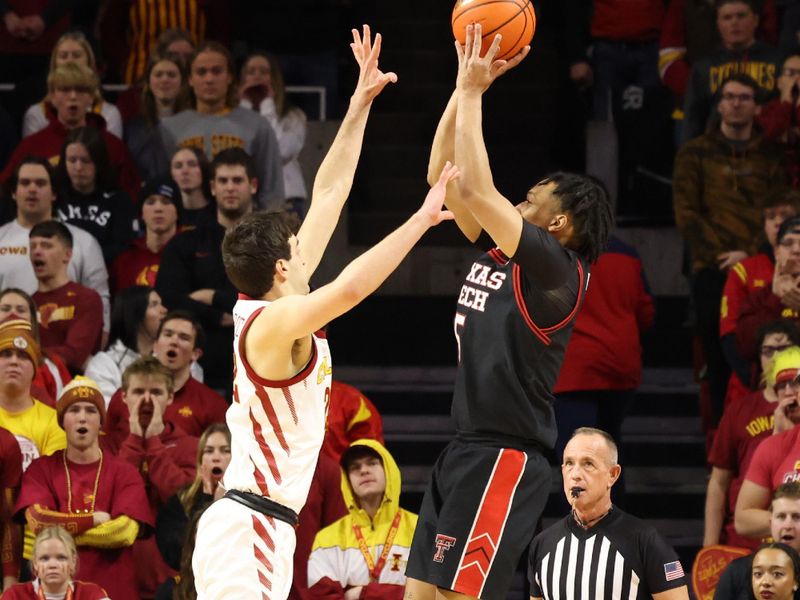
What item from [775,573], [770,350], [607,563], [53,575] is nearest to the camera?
[607,563]

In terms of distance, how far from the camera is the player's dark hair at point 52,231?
9.06m

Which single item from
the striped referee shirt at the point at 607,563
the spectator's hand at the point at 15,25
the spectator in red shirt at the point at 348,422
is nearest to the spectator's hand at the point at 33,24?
the spectator's hand at the point at 15,25

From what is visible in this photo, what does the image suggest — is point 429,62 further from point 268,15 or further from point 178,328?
point 178,328

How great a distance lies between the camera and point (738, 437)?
8.45 metres

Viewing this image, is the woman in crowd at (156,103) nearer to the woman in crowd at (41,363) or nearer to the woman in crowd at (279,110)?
the woman in crowd at (279,110)

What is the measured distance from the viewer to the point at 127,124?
36.0 ft

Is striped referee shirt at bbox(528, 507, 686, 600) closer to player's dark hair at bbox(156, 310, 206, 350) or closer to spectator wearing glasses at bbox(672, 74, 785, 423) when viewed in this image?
player's dark hair at bbox(156, 310, 206, 350)

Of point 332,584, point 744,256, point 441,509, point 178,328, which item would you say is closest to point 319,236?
point 441,509

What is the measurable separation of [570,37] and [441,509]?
23.6 feet

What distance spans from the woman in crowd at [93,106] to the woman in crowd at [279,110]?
0.87 metres

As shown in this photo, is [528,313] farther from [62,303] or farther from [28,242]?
[28,242]

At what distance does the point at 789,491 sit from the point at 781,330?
1257mm

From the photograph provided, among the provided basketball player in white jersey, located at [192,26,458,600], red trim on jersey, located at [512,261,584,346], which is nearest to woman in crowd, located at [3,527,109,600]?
basketball player in white jersey, located at [192,26,458,600]

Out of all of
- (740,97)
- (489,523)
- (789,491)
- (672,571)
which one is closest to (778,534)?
(789,491)
